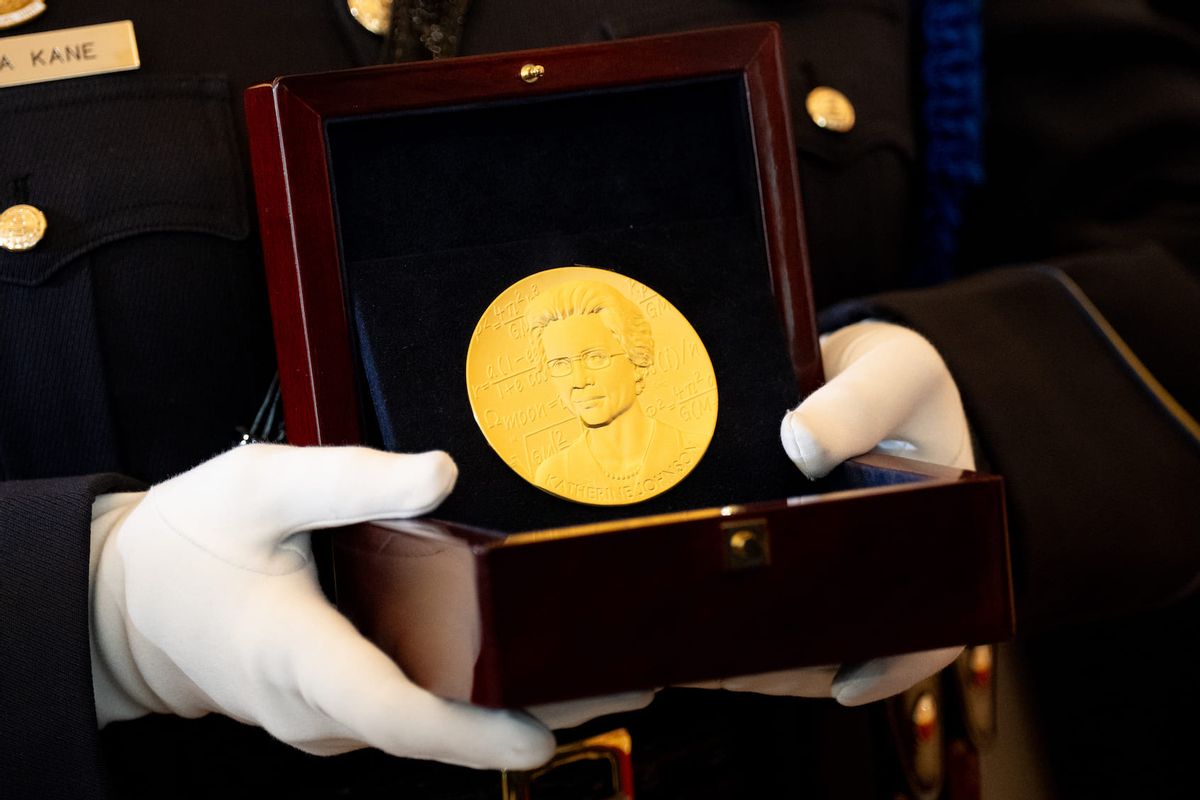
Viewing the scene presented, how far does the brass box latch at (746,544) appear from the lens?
39 cm

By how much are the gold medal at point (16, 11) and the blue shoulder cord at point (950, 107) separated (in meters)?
0.58

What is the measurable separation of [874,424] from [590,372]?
0.14 m

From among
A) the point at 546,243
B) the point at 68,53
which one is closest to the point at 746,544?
the point at 546,243

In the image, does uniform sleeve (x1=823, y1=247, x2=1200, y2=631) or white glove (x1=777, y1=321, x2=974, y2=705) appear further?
uniform sleeve (x1=823, y1=247, x2=1200, y2=631)

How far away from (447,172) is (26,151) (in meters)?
0.24

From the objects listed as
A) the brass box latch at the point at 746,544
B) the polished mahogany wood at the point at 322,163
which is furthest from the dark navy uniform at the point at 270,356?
the brass box latch at the point at 746,544

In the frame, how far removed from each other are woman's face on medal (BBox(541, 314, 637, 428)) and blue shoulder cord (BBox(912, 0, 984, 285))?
1.17 feet

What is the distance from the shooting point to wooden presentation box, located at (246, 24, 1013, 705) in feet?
1.28

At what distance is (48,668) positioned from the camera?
19.6 inches

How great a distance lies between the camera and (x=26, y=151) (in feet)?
2.00

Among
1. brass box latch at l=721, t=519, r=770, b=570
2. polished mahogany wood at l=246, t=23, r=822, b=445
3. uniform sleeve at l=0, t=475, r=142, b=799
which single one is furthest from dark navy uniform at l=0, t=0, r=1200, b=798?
brass box latch at l=721, t=519, r=770, b=570

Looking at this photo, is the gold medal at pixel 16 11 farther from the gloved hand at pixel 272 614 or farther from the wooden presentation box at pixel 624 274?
the gloved hand at pixel 272 614

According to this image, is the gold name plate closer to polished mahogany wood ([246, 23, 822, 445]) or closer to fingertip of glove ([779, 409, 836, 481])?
polished mahogany wood ([246, 23, 822, 445])

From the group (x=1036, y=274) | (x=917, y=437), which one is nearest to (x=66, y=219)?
(x=917, y=437)
